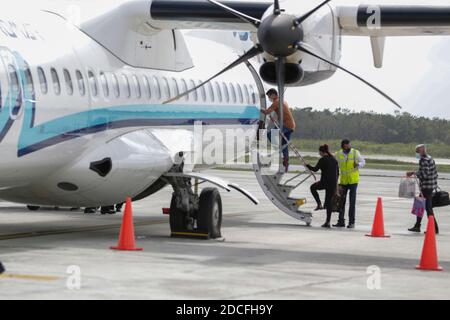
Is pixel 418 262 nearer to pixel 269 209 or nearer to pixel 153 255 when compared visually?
pixel 153 255

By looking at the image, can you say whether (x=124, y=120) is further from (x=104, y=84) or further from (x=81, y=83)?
(x=81, y=83)

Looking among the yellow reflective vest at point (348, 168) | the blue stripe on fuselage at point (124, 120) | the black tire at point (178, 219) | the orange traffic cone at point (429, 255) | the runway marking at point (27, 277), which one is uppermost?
the blue stripe on fuselage at point (124, 120)

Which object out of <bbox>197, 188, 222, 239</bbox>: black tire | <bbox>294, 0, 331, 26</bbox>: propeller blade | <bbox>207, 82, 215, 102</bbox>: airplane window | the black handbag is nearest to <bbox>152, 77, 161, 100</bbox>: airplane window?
<bbox>197, 188, 222, 239</bbox>: black tire

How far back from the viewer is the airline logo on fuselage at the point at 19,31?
46.8ft

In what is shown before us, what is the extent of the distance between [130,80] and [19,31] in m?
2.69

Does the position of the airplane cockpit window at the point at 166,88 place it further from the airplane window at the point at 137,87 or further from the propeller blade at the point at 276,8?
the propeller blade at the point at 276,8

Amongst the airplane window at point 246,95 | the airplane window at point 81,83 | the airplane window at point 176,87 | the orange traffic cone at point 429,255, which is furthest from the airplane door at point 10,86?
the airplane window at point 246,95

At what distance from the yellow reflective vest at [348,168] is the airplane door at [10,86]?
312 inches

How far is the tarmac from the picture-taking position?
36.6 feet

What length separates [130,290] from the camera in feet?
36.0

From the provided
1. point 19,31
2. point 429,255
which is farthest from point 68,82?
point 429,255
